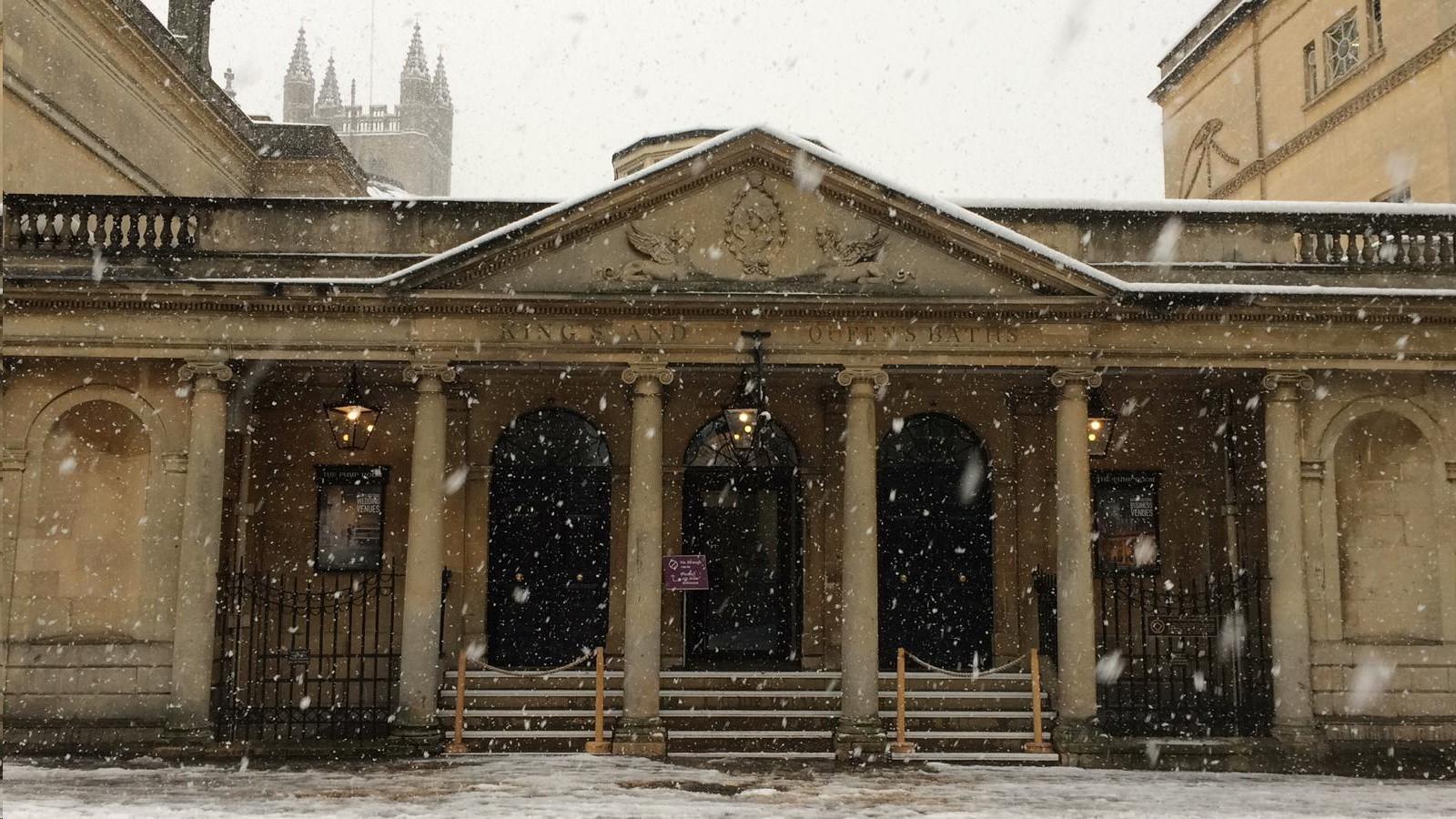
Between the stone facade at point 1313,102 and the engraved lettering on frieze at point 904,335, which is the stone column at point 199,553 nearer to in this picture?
the engraved lettering on frieze at point 904,335

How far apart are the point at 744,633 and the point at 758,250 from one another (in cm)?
595

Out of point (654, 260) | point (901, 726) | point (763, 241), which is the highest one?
point (763, 241)

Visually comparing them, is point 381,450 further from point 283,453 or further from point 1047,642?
point 1047,642

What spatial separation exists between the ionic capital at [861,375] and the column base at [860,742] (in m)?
4.01

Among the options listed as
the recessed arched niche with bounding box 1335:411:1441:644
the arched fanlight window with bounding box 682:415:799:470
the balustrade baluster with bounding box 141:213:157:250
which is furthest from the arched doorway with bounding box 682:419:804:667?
the balustrade baluster with bounding box 141:213:157:250

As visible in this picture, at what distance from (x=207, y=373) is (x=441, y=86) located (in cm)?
8402

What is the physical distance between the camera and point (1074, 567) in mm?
14258

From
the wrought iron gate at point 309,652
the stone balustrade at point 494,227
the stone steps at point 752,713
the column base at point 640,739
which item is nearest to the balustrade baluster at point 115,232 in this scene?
the stone balustrade at point 494,227

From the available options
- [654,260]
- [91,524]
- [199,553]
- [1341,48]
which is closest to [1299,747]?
[654,260]

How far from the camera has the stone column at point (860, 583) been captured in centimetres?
1391

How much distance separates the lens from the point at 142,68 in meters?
21.2

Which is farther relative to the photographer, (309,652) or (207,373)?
(309,652)

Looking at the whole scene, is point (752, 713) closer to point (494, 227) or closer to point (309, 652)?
point (309, 652)

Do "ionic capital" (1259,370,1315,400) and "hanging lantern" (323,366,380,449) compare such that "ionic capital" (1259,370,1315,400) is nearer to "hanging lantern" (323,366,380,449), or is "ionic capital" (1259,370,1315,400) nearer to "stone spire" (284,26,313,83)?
"hanging lantern" (323,366,380,449)
